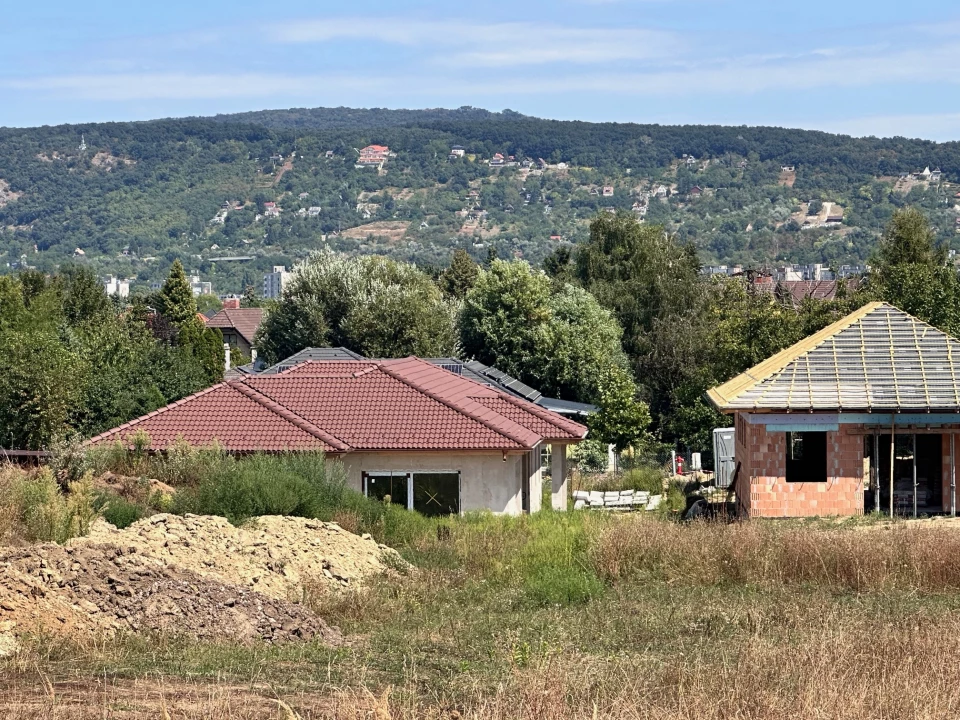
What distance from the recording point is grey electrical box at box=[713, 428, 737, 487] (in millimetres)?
38906

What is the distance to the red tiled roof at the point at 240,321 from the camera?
119 metres

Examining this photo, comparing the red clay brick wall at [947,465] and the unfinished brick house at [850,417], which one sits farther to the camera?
the red clay brick wall at [947,465]

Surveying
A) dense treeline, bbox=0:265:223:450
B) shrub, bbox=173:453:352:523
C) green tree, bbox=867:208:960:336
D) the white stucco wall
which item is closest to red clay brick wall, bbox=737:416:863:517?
the white stucco wall

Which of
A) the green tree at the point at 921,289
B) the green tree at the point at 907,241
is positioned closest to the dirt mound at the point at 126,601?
the green tree at the point at 921,289

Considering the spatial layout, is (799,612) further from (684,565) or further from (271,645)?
(271,645)

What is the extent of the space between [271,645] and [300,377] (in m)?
19.6

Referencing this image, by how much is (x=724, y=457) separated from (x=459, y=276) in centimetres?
5495

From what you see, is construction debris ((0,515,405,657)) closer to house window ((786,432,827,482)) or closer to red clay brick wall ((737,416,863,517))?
red clay brick wall ((737,416,863,517))

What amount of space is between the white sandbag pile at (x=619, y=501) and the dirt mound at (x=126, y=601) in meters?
18.1

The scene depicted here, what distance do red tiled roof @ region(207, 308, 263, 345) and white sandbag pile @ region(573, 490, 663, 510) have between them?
275ft

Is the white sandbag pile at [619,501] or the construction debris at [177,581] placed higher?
the construction debris at [177,581]

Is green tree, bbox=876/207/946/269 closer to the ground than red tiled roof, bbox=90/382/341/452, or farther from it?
farther from it

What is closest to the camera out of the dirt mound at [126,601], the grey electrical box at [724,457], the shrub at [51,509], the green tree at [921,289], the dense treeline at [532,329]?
the dirt mound at [126,601]

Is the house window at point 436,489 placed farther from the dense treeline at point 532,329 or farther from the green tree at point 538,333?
the green tree at point 538,333
